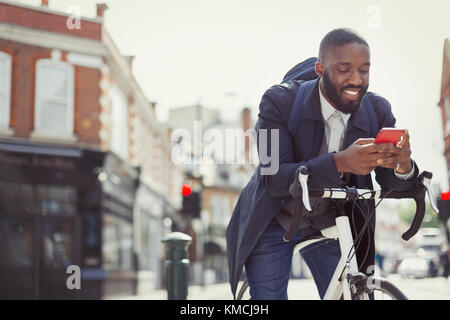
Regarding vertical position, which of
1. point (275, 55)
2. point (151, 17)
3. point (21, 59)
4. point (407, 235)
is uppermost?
point (21, 59)

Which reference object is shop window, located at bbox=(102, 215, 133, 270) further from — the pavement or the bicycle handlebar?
the bicycle handlebar

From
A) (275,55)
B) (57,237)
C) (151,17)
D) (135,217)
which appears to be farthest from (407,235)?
(135,217)

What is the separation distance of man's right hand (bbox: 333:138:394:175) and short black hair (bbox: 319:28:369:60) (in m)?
0.42

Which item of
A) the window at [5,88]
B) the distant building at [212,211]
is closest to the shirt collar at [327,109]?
the window at [5,88]

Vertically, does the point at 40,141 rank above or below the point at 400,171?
above

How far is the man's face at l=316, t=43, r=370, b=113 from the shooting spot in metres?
2.07

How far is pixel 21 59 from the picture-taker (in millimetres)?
13703

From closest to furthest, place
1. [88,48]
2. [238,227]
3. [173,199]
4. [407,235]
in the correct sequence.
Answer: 1. [407,235]
2. [238,227]
3. [88,48]
4. [173,199]

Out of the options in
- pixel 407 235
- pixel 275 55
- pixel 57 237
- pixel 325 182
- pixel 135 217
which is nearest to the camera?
pixel 325 182

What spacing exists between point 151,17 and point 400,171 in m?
2.19

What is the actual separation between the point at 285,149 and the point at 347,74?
1.18ft

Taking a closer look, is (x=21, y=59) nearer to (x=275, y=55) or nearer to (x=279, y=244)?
(x=275, y=55)

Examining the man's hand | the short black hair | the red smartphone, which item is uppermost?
the short black hair
